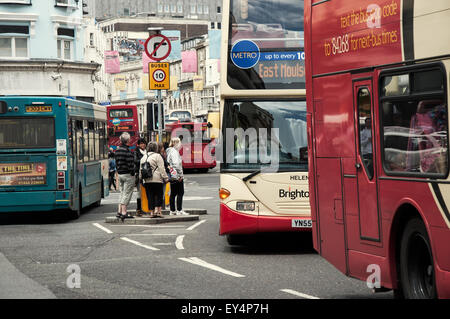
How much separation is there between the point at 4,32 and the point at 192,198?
2899 centimetres

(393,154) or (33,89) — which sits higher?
(33,89)

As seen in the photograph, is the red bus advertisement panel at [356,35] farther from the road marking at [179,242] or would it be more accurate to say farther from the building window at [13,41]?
the building window at [13,41]

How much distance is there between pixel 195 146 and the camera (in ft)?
182

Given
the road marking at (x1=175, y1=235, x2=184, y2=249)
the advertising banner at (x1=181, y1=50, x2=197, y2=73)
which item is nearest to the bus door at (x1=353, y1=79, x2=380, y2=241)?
the road marking at (x1=175, y1=235, x2=184, y2=249)

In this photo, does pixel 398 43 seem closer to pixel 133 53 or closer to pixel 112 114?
pixel 112 114

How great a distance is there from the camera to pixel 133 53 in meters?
162

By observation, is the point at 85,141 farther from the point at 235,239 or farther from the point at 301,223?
the point at 301,223

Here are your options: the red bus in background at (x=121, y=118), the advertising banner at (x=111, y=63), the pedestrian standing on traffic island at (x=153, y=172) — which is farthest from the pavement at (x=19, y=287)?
the advertising banner at (x=111, y=63)

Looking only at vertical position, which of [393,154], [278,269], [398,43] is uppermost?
[398,43]

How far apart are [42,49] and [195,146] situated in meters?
10.5

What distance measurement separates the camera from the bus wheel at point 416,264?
803cm

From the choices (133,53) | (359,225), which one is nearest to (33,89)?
(359,225)

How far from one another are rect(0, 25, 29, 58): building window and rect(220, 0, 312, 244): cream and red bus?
140 feet

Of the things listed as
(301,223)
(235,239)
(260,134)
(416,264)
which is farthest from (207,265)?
(416,264)
